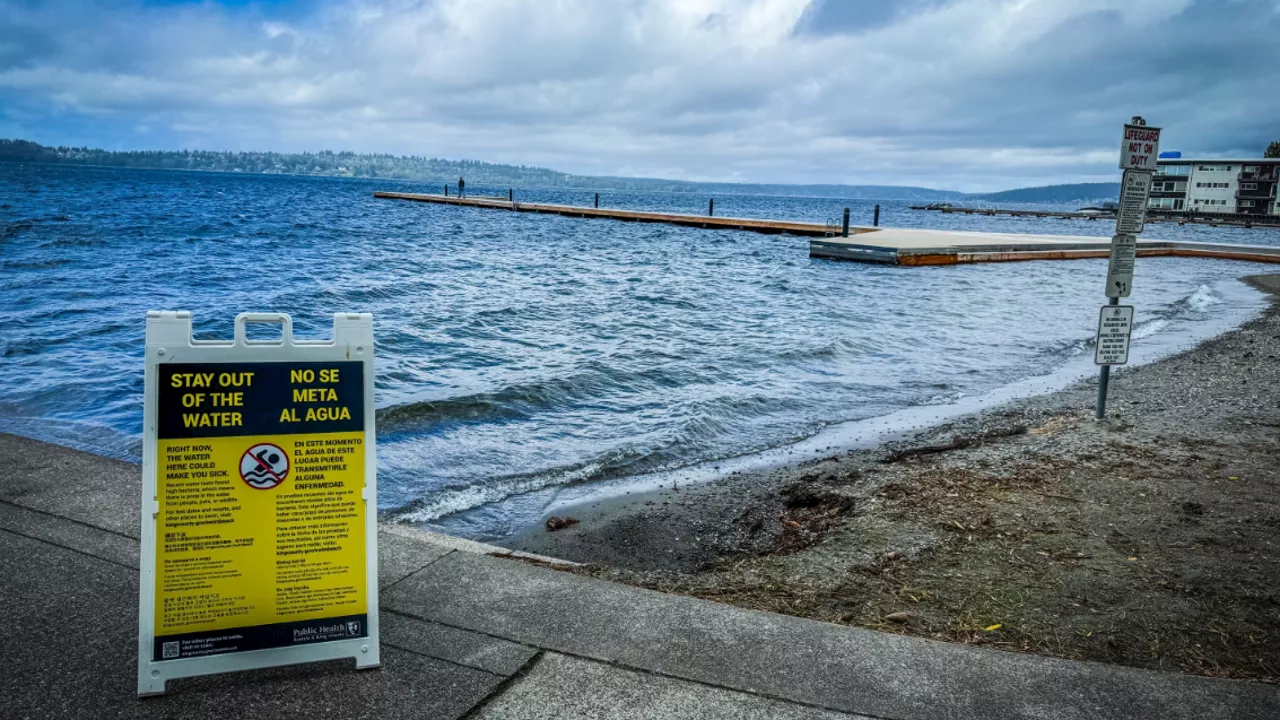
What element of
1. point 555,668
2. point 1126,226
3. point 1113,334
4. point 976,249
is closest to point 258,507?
point 555,668

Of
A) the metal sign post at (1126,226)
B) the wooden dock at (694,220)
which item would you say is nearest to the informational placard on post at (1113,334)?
the metal sign post at (1126,226)

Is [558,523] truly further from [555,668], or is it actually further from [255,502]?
[255,502]

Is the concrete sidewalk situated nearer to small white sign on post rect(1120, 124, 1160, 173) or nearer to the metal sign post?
the metal sign post

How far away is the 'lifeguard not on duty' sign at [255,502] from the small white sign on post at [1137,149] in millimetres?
7241

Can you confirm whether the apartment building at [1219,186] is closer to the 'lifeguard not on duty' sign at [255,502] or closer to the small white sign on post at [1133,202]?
the small white sign on post at [1133,202]

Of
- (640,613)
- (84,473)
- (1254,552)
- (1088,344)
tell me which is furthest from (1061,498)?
(1088,344)

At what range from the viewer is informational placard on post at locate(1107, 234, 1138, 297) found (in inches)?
316

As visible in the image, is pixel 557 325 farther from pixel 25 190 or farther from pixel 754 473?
pixel 25 190

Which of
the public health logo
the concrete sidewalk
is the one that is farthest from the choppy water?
the public health logo

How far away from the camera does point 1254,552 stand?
5082 millimetres

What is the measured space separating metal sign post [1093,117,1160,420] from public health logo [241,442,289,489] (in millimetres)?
7075

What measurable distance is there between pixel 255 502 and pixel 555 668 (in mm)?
1373

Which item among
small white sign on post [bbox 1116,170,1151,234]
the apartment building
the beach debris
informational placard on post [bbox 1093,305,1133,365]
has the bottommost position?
the beach debris

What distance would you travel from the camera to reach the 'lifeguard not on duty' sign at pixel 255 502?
3166 millimetres
